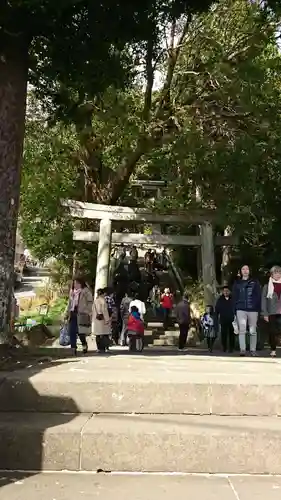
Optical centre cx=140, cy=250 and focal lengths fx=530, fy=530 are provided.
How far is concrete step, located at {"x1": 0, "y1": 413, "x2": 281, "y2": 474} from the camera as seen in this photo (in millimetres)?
3465

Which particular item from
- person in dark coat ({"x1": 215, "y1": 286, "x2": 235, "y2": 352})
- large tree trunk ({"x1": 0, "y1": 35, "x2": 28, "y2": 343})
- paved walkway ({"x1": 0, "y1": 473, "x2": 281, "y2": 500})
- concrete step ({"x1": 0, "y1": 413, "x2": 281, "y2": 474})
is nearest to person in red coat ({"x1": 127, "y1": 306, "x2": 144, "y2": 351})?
person in dark coat ({"x1": 215, "y1": 286, "x2": 235, "y2": 352})

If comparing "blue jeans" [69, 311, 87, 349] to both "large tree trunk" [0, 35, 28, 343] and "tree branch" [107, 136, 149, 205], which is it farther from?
"tree branch" [107, 136, 149, 205]

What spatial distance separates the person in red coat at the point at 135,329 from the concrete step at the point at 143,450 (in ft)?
21.6

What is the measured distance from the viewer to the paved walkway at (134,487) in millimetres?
3066

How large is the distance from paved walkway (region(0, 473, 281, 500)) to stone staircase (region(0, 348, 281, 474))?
0.11 m

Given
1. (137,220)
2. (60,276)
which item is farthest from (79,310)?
(60,276)

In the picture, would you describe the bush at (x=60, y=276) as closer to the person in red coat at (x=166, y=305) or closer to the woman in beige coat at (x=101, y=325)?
the person in red coat at (x=166, y=305)

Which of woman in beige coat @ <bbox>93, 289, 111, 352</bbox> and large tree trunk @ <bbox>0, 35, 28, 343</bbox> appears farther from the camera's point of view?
woman in beige coat @ <bbox>93, 289, 111, 352</bbox>

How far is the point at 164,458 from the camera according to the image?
3.47 m

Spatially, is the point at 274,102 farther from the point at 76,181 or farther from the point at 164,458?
the point at 164,458

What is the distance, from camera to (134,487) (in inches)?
126

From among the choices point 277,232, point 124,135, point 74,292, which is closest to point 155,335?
point 277,232

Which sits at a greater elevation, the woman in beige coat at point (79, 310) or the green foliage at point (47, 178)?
the green foliage at point (47, 178)

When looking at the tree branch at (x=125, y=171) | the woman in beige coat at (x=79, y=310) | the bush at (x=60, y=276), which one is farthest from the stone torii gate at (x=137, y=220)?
the bush at (x=60, y=276)
